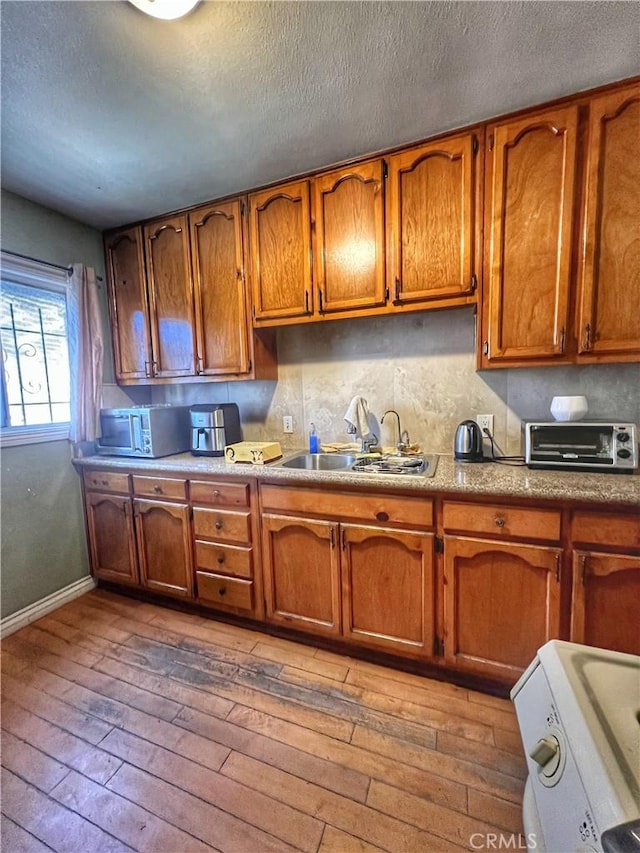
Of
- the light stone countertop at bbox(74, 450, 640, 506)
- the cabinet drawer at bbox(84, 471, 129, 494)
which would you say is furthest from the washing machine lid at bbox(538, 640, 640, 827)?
the cabinet drawer at bbox(84, 471, 129, 494)

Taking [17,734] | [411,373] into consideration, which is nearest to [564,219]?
[411,373]

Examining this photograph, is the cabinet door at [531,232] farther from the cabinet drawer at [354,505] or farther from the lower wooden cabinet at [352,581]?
the lower wooden cabinet at [352,581]

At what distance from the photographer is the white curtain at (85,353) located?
2.27 m

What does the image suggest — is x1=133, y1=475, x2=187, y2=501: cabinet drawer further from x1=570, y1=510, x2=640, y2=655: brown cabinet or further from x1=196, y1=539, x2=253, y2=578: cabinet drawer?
x1=570, y1=510, x2=640, y2=655: brown cabinet

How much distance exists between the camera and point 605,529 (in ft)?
4.29

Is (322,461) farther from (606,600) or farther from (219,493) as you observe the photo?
(606,600)

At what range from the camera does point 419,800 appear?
1.17 meters

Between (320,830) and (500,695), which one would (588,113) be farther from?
(320,830)

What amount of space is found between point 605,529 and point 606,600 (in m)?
0.28

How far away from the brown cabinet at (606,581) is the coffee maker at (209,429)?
1.83 meters

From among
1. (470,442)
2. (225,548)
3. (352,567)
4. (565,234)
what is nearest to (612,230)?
(565,234)

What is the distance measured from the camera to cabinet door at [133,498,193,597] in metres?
2.12

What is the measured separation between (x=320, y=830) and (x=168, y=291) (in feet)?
8.58

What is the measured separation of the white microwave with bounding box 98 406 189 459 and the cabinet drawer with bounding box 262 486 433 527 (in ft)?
2.78
